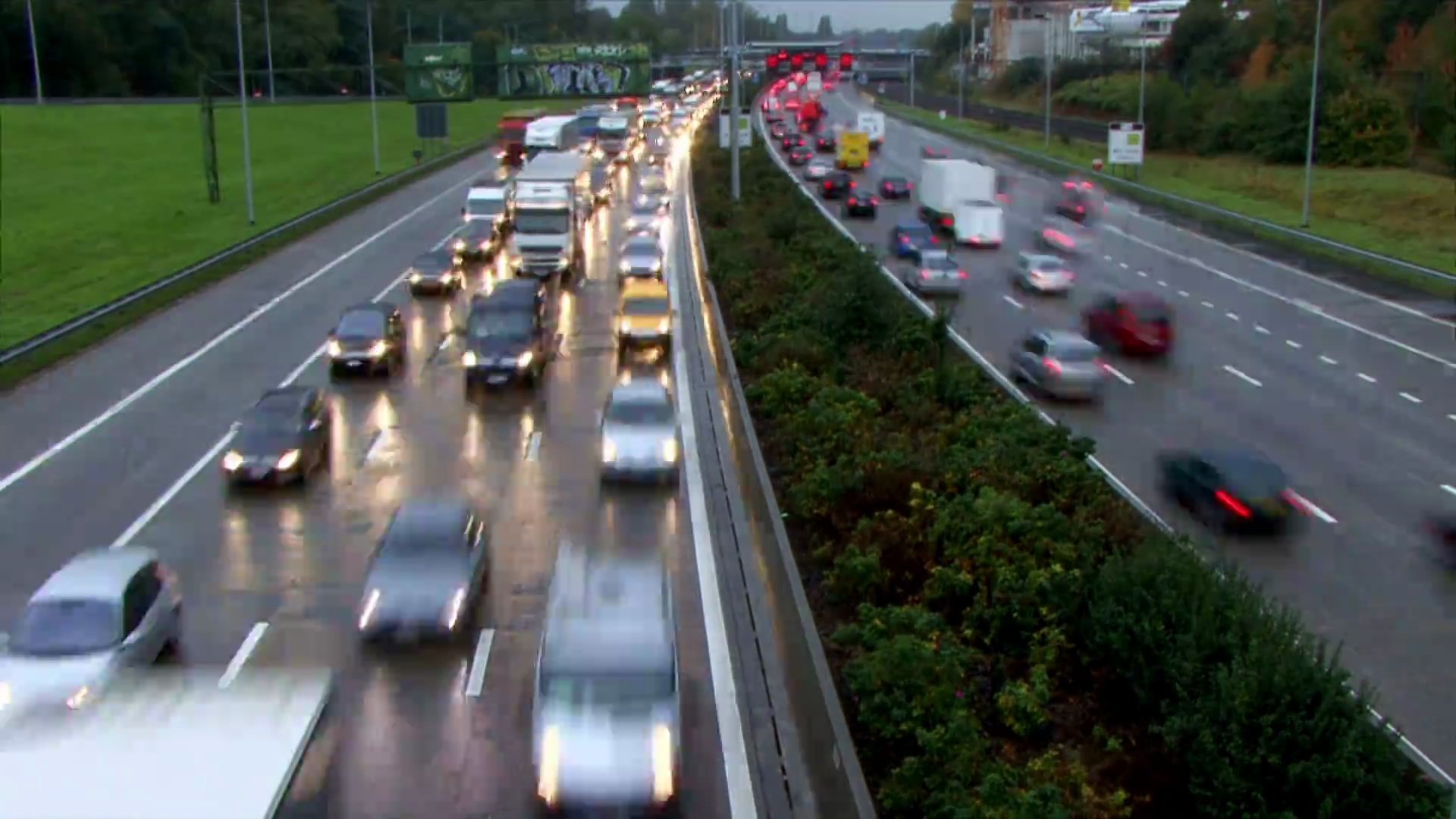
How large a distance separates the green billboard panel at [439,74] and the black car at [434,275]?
21640 mm

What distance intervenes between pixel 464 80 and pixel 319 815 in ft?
186

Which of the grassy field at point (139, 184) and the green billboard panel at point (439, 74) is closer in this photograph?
the grassy field at point (139, 184)

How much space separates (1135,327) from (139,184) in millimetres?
55089

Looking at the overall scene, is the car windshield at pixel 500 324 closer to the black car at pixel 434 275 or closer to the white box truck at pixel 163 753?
the black car at pixel 434 275

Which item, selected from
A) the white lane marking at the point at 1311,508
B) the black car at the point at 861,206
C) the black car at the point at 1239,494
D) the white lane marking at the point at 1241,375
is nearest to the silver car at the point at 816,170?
the black car at the point at 861,206

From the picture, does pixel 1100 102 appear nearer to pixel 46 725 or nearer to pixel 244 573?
pixel 244 573

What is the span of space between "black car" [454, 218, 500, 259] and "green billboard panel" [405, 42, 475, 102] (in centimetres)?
1364

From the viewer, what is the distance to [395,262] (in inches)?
1980

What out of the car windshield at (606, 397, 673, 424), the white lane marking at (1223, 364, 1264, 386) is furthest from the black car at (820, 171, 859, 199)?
the car windshield at (606, 397, 673, 424)

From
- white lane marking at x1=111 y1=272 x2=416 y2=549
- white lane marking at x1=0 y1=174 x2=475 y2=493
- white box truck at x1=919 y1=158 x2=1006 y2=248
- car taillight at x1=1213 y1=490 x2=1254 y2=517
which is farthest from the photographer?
white box truck at x1=919 y1=158 x2=1006 y2=248

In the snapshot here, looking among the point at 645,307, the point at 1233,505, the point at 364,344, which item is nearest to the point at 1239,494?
the point at 1233,505

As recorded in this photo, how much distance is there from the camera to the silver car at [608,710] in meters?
12.8

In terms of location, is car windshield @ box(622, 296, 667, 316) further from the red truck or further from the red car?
the red truck

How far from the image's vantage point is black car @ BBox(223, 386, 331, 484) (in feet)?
78.8
